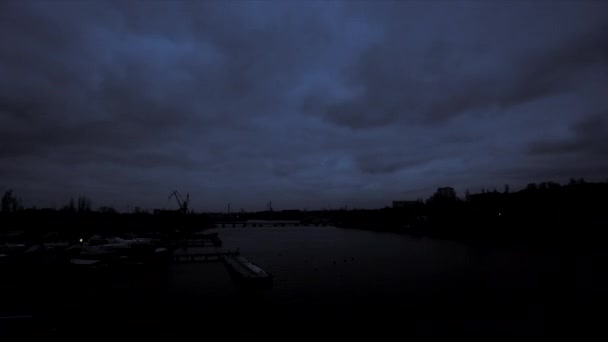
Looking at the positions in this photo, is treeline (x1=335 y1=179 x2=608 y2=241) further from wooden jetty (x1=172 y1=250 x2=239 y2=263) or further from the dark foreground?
wooden jetty (x1=172 y1=250 x2=239 y2=263)

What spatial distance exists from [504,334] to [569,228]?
10057 centimetres

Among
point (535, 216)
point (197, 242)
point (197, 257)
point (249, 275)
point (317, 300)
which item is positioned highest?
point (535, 216)

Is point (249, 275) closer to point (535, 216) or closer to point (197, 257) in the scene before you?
point (197, 257)

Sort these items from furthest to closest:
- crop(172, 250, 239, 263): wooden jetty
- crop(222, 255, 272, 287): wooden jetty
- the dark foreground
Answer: crop(172, 250, 239, 263): wooden jetty < crop(222, 255, 272, 287): wooden jetty < the dark foreground

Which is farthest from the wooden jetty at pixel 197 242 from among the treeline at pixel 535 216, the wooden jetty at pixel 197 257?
the treeline at pixel 535 216

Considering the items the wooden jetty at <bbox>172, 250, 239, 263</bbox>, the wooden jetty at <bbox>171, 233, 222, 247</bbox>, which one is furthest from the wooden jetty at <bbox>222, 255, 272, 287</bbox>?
the wooden jetty at <bbox>171, 233, 222, 247</bbox>

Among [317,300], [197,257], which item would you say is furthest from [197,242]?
[317,300]

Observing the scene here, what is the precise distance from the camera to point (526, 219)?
115250 millimetres

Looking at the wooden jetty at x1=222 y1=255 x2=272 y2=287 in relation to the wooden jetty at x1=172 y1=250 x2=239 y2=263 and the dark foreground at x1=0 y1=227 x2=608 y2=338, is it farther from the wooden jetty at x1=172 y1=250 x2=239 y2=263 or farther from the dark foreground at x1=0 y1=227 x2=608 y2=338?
the wooden jetty at x1=172 y1=250 x2=239 y2=263

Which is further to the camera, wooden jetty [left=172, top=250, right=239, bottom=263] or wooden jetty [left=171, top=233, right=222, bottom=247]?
wooden jetty [left=171, top=233, right=222, bottom=247]

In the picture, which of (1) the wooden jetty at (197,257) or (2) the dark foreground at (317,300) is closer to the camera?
(2) the dark foreground at (317,300)

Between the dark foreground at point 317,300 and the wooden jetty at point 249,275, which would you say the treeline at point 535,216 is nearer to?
the dark foreground at point 317,300

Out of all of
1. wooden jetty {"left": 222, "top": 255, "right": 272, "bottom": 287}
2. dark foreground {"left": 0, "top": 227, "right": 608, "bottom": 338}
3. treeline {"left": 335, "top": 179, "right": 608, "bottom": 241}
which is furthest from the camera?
treeline {"left": 335, "top": 179, "right": 608, "bottom": 241}

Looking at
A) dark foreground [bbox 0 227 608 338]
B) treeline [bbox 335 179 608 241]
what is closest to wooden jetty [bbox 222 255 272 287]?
dark foreground [bbox 0 227 608 338]
